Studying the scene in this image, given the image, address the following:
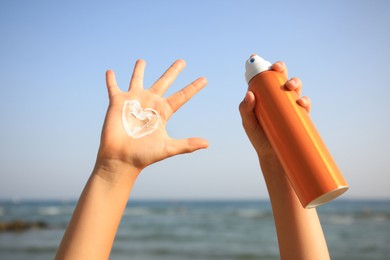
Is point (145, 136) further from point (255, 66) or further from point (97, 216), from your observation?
point (255, 66)

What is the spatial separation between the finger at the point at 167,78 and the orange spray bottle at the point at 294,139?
0.93 feet

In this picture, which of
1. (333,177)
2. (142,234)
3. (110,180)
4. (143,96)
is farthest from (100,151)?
(142,234)

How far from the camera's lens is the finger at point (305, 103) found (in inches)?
56.7

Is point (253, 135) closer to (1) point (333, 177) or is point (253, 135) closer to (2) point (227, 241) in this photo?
(1) point (333, 177)

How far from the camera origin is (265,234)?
12.8 meters

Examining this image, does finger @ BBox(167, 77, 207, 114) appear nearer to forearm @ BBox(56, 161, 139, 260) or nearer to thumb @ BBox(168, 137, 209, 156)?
thumb @ BBox(168, 137, 209, 156)

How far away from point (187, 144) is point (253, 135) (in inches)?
16.2

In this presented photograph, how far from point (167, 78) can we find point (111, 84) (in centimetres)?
22

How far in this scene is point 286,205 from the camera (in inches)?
63.0

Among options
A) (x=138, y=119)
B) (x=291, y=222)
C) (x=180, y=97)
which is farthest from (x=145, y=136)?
(x=291, y=222)

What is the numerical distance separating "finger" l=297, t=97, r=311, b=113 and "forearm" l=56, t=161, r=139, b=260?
2.10 feet

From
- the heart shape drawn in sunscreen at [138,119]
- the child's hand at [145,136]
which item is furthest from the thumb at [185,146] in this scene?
the heart shape drawn in sunscreen at [138,119]

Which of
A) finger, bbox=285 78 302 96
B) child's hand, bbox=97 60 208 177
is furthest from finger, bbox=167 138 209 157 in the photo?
finger, bbox=285 78 302 96

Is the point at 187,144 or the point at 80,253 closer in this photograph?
the point at 80,253
